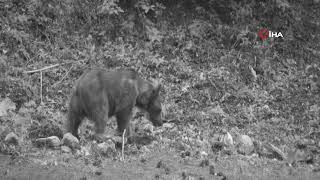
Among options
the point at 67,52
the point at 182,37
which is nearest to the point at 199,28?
the point at 182,37

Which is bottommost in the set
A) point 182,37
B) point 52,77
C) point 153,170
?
point 153,170

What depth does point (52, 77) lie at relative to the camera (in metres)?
12.6

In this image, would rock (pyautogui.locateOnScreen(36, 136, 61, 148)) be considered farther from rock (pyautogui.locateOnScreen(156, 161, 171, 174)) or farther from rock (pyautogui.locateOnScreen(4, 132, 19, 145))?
rock (pyautogui.locateOnScreen(156, 161, 171, 174))

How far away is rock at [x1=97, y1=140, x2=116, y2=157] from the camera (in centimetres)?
809

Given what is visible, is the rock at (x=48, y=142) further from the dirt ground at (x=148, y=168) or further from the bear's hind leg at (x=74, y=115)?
the bear's hind leg at (x=74, y=115)

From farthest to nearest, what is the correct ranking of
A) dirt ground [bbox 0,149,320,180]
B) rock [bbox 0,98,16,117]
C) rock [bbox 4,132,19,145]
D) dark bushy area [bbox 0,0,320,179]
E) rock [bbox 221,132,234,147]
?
dark bushy area [bbox 0,0,320,179] < rock [bbox 0,98,16,117] < rock [bbox 221,132,234,147] < rock [bbox 4,132,19,145] < dirt ground [bbox 0,149,320,180]

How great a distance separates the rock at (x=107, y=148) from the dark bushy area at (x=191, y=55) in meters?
2.38

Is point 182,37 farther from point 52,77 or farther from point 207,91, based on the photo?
point 52,77

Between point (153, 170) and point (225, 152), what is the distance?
1715 millimetres

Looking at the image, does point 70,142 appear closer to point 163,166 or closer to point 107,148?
point 107,148

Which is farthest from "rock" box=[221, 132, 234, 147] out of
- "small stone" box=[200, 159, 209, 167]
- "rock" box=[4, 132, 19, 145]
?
"rock" box=[4, 132, 19, 145]

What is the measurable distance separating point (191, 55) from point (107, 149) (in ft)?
21.8

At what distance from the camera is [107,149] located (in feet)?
26.9

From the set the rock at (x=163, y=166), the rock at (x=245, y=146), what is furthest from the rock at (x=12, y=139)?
the rock at (x=245, y=146)
